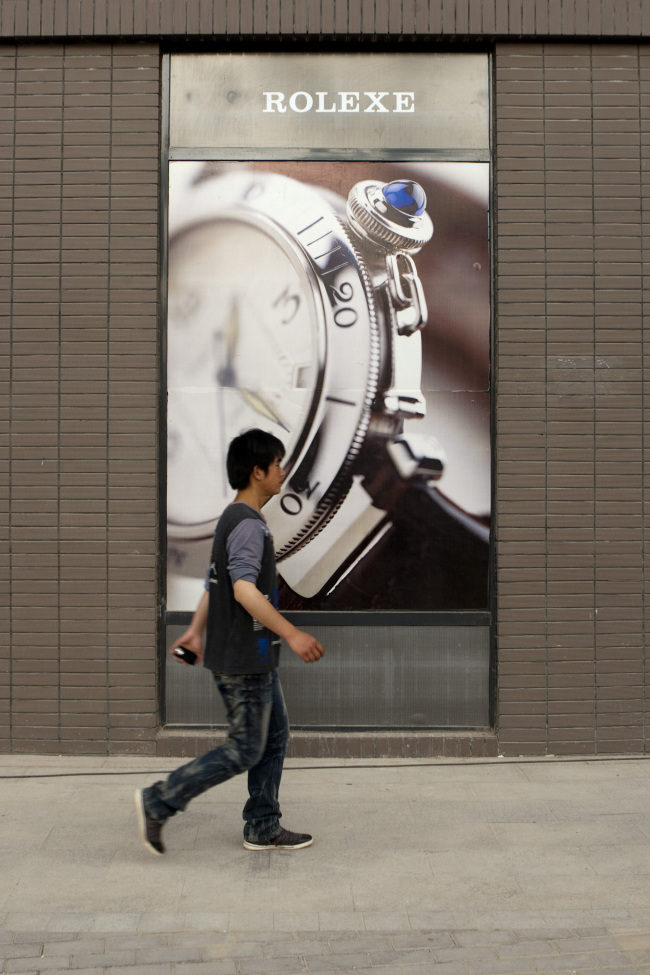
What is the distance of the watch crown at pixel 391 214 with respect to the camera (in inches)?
241

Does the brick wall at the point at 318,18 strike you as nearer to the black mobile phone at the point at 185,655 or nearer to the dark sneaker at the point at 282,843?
the black mobile phone at the point at 185,655

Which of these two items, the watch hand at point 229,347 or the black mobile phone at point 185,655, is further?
the watch hand at point 229,347

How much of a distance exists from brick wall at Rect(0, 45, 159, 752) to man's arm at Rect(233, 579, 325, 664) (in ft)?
6.05

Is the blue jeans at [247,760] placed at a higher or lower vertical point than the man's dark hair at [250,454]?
lower

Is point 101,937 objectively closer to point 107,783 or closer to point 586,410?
point 107,783

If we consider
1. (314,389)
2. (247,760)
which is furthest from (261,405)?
(247,760)

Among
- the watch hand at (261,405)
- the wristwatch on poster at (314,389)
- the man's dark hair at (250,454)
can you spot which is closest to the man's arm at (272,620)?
the man's dark hair at (250,454)

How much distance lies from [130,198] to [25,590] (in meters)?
2.43

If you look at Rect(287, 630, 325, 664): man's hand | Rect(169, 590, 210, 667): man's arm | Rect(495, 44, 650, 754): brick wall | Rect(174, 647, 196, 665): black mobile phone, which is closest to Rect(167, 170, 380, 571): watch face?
Rect(495, 44, 650, 754): brick wall

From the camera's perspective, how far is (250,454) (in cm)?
448

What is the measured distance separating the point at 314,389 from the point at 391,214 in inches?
45.6

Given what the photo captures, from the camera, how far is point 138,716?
5996mm

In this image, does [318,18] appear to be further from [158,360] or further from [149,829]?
[149,829]

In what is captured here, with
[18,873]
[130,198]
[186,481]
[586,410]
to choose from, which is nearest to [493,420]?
[586,410]
